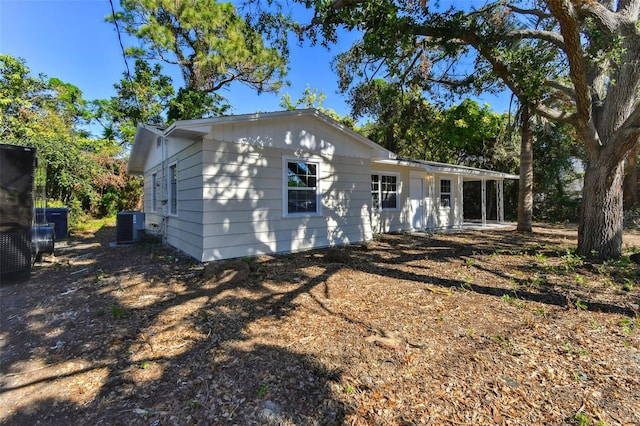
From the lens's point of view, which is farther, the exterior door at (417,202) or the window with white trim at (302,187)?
the exterior door at (417,202)

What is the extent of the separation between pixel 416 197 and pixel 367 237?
4.09 metres

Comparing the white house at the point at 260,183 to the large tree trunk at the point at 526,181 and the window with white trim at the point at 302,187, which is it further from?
the large tree trunk at the point at 526,181

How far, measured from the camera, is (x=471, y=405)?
2.13 meters

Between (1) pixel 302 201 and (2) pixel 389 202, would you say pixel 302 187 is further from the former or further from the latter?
(2) pixel 389 202

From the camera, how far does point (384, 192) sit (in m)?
11.1

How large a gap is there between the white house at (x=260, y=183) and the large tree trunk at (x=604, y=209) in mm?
4721

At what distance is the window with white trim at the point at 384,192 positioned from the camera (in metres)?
10.9

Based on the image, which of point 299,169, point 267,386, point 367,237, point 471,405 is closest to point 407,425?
point 471,405

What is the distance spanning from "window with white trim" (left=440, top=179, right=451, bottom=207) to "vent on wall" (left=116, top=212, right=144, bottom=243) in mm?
11647

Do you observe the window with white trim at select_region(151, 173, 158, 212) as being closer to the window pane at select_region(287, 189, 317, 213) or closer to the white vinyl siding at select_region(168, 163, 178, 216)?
the white vinyl siding at select_region(168, 163, 178, 216)

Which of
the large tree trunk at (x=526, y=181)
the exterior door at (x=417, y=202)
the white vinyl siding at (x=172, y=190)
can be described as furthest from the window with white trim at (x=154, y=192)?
the large tree trunk at (x=526, y=181)

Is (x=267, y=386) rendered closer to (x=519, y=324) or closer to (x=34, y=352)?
(x=34, y=352)

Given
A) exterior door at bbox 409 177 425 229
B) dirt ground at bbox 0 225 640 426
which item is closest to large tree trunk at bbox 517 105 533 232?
exterior door at bbox 409 177 425 229

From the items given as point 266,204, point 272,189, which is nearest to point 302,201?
point 272,189
